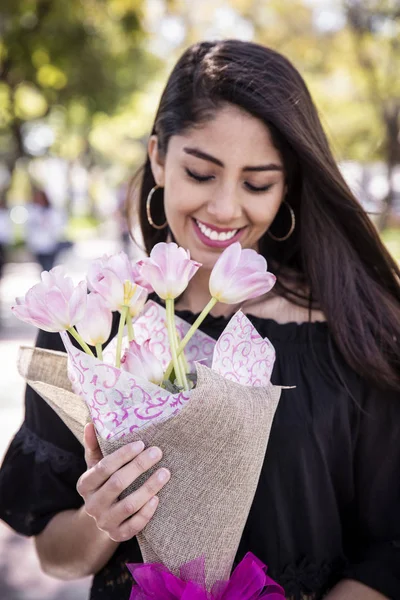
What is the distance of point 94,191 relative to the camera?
4747cm

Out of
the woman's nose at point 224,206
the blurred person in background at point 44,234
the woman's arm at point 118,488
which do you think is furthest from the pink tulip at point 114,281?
the blurred person in background at point 44,234

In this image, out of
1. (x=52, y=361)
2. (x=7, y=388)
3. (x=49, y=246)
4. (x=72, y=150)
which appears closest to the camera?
(x=52, y=361)

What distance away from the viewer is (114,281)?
137cm

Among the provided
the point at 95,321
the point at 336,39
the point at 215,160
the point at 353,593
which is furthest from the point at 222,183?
the point at 336,39

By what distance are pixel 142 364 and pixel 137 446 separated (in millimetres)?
158

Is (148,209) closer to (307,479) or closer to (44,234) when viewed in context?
(307,479)

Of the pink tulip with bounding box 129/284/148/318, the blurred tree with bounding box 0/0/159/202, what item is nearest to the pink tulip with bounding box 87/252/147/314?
the pink tulip with bounding box 129/284/148/318

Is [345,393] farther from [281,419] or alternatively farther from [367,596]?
[367,596]

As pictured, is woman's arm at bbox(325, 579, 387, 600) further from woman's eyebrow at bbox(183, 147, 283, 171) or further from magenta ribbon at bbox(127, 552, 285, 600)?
woman's eyebrow at bbox(183, 147, 283, 171)

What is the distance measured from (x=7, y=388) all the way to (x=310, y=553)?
227 inches

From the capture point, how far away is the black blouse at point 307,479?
1784 millimetres

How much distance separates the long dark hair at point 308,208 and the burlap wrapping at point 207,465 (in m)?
0.59

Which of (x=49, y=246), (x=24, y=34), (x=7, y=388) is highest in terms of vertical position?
(x=24, y=34)

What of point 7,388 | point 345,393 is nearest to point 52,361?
point 345,393
